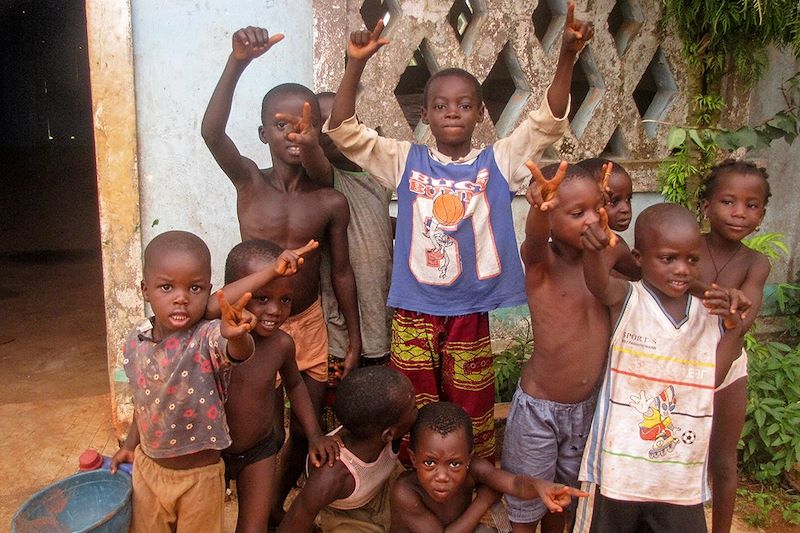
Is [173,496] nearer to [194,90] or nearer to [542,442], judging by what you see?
[542,442]

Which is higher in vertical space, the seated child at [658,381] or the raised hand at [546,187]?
the raised hand at [546,187]

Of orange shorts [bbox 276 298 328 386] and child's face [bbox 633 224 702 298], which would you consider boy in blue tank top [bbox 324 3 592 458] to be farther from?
child's face [bbox 633 224 702 298]

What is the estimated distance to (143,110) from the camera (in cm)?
302

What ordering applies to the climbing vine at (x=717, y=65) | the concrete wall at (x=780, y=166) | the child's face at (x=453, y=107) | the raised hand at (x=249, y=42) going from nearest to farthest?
the raised hand at (x=249, y=42) → the child's face at (x=453, y=107) → the climbing vine at (x=717, y=65) → the concrete wall at (x=780, y=166)

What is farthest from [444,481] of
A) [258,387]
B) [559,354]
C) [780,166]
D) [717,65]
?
[780,166]

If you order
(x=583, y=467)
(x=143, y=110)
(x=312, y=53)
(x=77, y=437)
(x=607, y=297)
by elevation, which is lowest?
(x=77, y=437)

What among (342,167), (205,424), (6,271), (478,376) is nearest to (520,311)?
(478,376)

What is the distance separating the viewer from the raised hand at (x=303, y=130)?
2.22 meters

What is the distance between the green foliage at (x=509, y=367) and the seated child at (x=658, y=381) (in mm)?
1275

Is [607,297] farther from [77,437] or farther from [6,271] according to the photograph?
[6,271]

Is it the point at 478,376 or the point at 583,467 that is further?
the point at 478,376

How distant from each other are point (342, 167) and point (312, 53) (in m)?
0.72

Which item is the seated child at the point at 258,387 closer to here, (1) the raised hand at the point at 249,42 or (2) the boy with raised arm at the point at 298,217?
(2) the boy with raised arm at the point at 298,217

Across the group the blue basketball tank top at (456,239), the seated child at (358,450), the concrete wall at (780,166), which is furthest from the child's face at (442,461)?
the concrete wall at (780,166)
